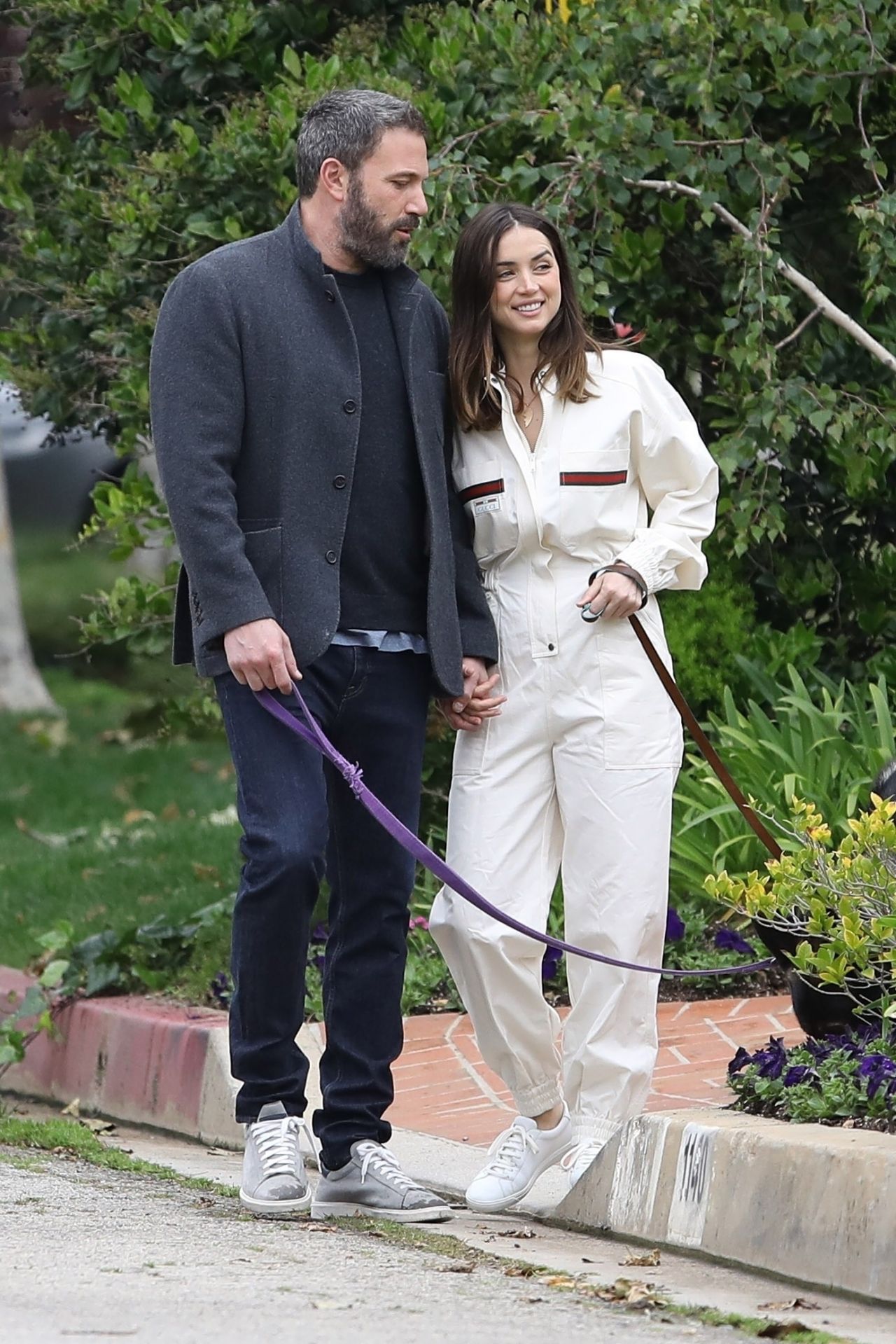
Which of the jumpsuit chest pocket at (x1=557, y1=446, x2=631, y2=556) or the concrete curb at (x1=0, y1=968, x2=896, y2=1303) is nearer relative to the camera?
the concrete curb at (x1=0, y1=968, x2=896, y2=1303)

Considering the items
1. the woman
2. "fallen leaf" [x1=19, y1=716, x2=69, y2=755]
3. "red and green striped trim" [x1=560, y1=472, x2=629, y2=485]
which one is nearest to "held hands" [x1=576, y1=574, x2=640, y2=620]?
the woman

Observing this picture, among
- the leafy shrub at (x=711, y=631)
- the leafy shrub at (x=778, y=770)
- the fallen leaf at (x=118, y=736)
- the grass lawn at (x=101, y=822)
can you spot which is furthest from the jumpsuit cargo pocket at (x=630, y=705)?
the fallen leaf at (x=118, y=736)

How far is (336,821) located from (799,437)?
280 centimetres

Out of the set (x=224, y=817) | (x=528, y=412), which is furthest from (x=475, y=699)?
(x=224, y=817)

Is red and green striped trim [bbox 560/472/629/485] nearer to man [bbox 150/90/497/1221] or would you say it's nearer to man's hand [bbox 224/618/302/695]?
man [bbox 150/90/497/1221]

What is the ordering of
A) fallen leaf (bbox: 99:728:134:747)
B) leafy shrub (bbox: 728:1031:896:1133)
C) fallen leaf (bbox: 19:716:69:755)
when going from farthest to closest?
fallen leaf (bbox: 99:728:134:747) < fallen leaf (bbox: 19:716:69:755) < leafy shrub (bbox: 728:1031:896:1133)

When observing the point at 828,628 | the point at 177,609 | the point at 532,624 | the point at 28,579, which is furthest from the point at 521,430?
the point at 28,579

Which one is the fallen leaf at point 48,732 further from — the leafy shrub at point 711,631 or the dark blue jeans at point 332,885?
the dark blue jeans at point 332,885

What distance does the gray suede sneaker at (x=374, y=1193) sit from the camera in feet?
13.0

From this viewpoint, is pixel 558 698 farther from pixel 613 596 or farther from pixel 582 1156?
pixel 582 1156

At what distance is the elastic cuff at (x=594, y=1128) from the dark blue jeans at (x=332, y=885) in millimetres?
385

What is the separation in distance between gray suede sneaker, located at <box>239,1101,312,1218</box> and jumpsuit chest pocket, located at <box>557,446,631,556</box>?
1247 millimetres

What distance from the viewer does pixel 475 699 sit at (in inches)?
158

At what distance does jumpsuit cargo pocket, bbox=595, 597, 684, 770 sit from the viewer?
3994 mm
